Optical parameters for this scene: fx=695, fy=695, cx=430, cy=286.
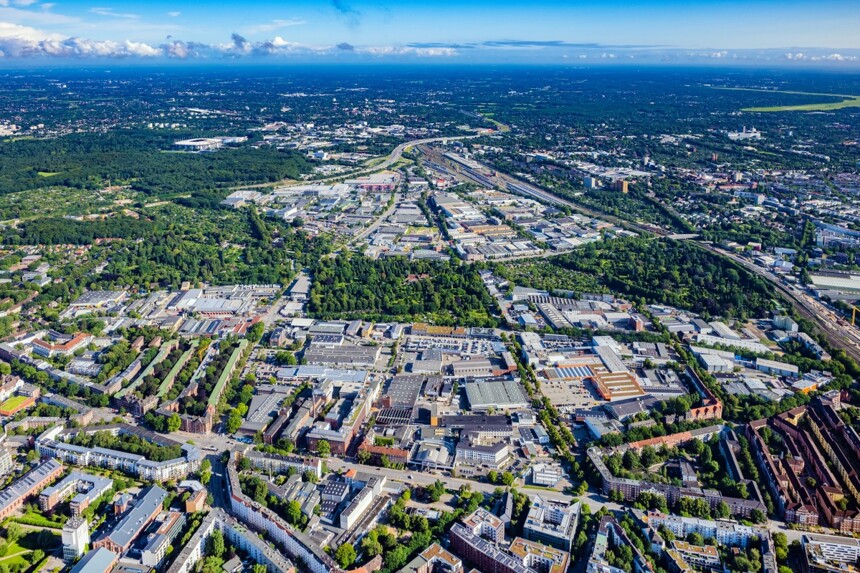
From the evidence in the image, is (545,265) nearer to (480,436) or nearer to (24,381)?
(480,436)

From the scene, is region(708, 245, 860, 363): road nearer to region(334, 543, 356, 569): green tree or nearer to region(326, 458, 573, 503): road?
region(326, 458, 573, 503): road

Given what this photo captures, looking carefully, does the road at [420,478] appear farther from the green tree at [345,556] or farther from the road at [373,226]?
the road at [373,226]

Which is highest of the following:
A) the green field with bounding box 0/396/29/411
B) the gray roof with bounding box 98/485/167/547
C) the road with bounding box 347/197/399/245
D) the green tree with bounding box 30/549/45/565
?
the gray roof with bounding box 98/485/167/547

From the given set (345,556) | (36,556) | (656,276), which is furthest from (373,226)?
(36,556)

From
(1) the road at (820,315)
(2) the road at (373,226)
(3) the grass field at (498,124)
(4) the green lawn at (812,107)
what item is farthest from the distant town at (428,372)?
(4) the green lawn at (812,107)

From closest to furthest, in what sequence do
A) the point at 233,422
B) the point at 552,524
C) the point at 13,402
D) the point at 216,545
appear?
the point at 216,545, the point at 552,524, the point at 233,422, the point at 13,402

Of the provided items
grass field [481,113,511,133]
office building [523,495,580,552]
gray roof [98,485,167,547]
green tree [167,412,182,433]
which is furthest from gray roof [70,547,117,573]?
grass field [481,113,511,133]

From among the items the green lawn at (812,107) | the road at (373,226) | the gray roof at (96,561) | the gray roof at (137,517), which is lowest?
the road at (373,226)

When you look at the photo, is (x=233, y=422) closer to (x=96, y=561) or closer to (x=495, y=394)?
(x=96, y=561)

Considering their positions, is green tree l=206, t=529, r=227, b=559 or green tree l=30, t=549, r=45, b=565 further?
green tree l=206, t=529, r=227, b=559

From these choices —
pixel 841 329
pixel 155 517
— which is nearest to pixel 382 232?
pixel 841 329

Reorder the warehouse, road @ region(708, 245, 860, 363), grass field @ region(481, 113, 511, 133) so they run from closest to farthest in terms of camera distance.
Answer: the warehouse < road @ region(708, 245, 860, 363) < grass field @ region(481, 113, 511, 133)

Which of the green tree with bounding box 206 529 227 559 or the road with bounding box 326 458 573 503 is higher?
the green tree with bounding box 206 529 227 559
